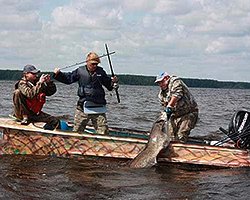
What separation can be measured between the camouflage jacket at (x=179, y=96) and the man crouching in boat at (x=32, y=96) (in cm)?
232

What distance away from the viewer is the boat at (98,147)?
922cm

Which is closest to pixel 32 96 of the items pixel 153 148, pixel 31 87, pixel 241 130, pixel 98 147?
pixel 31 87

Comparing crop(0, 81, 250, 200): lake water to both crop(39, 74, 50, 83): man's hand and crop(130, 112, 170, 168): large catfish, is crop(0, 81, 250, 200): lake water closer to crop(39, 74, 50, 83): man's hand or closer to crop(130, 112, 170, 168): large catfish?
A: crop(130, 112, 170, 168): large catfish

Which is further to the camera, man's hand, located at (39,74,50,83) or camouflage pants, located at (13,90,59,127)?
camouflage pants, located at (13,90,59,127)

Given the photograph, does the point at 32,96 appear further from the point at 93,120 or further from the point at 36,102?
the point at 93,120

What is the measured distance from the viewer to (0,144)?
10.2m

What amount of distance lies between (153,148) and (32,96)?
2605 mm

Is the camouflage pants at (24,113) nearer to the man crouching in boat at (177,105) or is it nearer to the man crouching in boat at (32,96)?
the man crouching in boat at (32,96)

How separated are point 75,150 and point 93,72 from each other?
1.63m

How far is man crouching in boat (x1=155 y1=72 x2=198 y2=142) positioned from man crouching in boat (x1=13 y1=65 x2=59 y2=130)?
7.41ft

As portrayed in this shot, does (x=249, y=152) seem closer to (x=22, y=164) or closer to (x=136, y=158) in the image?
(x=136, y=158)

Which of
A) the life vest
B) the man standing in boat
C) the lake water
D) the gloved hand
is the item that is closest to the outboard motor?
the lake water

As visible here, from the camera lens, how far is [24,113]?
9.98m

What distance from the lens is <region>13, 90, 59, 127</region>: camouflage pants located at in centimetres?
974
